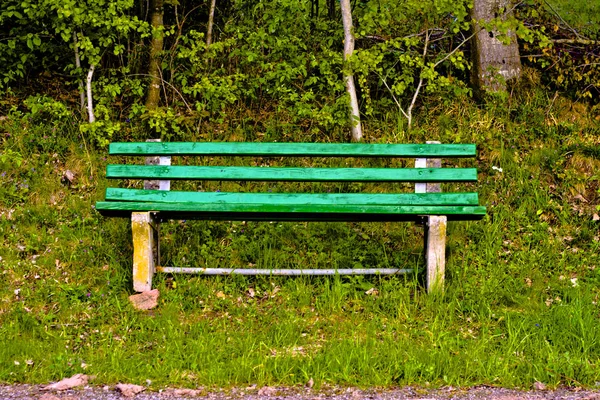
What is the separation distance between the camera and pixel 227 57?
25.5 feet

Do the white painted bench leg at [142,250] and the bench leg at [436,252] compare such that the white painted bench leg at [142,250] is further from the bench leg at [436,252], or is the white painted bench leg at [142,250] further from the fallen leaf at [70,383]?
the bench leg at [436,252]

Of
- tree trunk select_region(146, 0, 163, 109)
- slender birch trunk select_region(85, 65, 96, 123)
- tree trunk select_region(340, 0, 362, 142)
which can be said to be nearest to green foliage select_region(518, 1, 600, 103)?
tree trunk select_region(340, 0, 362, 142)

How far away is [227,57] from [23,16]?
6.32 feet

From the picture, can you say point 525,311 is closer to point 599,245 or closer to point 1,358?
point 599,245

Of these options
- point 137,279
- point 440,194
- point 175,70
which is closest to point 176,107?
point 175,70

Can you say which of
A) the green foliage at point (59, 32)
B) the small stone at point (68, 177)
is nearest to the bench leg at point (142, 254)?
the small stone at point (68, 177)

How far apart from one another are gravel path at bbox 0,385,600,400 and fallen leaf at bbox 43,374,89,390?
0.05m

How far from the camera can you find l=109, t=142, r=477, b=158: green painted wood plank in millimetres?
5297

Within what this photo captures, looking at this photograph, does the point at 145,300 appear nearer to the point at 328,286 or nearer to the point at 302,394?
the point at 328,286

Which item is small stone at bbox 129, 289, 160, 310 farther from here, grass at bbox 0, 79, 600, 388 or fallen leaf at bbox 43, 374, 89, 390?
fallen leaf at bbox 43, 374, 89, 390

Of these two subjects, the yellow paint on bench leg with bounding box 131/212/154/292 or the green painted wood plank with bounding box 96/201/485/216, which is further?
the yellow paint on bench leg with bounding box 131/212/154/292

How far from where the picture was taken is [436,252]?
5.16 m

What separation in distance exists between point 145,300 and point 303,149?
56.7 inches

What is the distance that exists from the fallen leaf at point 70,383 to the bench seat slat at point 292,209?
1.24 m
